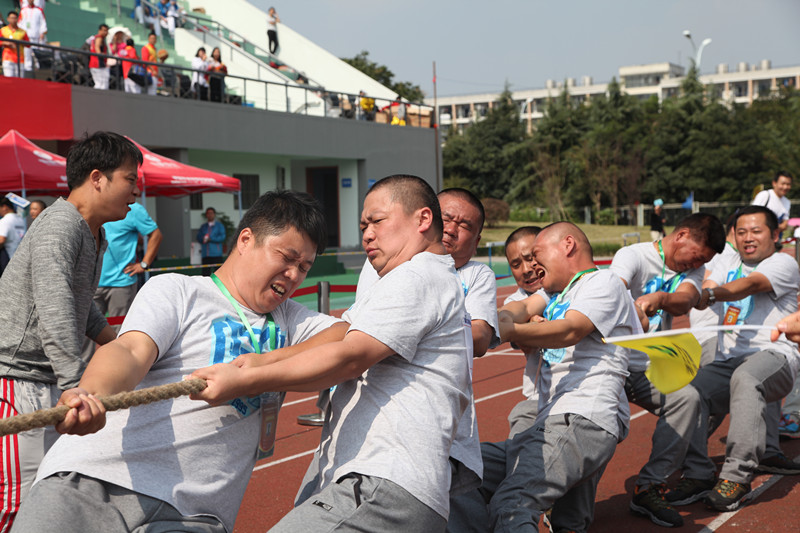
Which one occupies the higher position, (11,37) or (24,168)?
(11,37)

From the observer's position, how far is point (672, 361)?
3.56 metres

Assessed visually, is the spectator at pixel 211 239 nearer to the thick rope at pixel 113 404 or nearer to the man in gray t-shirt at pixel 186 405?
the man in gray t-shirt at pixel 186 405

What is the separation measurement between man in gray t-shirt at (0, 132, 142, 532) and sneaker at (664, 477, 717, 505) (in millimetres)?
3833

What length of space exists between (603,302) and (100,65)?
58.6 feet

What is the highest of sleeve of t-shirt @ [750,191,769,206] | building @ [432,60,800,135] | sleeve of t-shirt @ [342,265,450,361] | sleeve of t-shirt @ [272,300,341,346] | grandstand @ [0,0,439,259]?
building @ [432,60,800,135]

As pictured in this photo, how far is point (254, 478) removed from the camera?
5922 millimetres

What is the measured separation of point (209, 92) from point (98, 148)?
19.7m

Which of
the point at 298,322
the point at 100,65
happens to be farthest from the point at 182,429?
the point at 100,65

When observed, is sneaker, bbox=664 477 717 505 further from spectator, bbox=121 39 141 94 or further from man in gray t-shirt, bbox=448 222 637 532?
spectator, bbox=121 39 141 94

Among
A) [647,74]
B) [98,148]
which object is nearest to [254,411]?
[98,148]

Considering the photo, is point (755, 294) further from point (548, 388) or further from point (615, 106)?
point (615, 106)

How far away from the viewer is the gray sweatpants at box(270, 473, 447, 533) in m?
2.46

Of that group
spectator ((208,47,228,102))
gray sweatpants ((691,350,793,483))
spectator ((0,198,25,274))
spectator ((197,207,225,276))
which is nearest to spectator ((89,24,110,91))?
spectator ((208,47,228,102))

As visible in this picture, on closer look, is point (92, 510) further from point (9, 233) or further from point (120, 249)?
point (9, 233)
